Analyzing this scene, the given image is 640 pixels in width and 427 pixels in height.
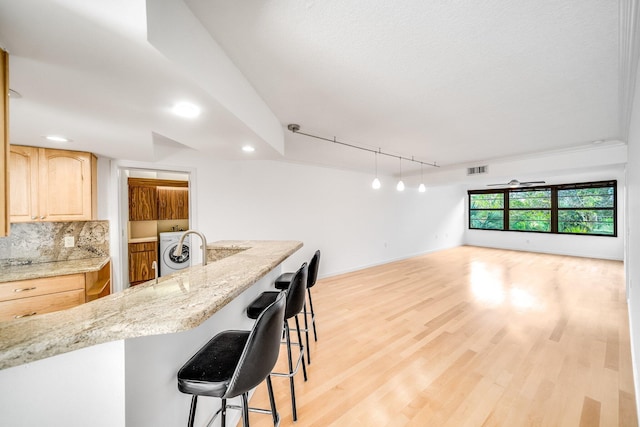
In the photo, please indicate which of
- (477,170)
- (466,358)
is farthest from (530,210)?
(466,358)

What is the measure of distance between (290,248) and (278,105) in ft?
4.62

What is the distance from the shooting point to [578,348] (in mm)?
2539

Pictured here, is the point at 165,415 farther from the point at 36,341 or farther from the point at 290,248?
the point at 290,248

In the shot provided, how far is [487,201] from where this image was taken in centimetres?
918

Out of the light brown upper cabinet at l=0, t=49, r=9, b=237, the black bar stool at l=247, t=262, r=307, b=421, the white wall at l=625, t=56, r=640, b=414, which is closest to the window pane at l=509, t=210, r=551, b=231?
the white wall at l=625, t=56, r=640, b=414

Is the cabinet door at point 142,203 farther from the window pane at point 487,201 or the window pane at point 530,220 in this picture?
the window pane at point 530,220

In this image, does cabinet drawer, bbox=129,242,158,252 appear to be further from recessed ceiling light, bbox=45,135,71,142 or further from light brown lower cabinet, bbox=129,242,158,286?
recessed ceiling light, bbox=45,135,71,142

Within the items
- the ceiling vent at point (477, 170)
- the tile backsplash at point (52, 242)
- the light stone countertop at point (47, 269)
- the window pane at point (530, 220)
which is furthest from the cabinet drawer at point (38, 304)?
the window pane at point (530, 220)

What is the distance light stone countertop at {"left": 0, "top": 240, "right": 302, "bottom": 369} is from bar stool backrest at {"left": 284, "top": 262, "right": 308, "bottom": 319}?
1.46 feet

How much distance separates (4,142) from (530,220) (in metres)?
10.9

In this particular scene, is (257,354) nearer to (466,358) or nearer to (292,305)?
(292,305)

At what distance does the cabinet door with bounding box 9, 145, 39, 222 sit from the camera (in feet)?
7.83

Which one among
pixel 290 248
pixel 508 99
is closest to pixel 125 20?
pixel 290 248

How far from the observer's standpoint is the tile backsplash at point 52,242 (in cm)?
256
